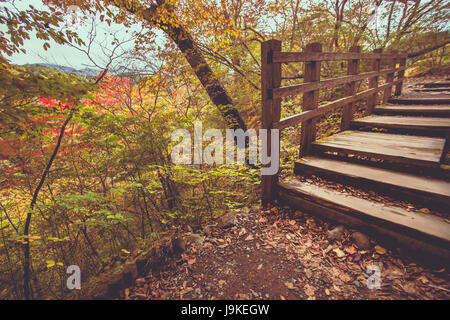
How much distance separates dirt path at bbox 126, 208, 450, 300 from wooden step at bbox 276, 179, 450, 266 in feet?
0.46

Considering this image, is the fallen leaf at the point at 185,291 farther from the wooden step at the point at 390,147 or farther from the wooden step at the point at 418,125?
the wooden step at the point at 418,125

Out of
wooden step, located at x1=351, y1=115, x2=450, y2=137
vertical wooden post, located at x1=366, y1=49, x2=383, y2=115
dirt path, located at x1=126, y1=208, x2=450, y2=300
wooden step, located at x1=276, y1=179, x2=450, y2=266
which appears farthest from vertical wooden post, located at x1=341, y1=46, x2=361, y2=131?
dirt path, located at x1=126, y1=208, x2=450, y2=300

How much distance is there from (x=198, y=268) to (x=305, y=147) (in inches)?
106

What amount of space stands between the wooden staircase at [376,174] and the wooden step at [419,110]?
3 centimetres

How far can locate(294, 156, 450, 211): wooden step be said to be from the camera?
6.86 ft

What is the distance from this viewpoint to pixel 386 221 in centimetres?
197

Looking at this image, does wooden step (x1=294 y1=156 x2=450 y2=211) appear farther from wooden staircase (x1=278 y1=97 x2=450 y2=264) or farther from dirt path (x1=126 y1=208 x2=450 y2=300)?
dirt path (x1=126 y1=208 x2=450 y2=300)

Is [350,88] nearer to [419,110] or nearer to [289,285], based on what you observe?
[419,110]

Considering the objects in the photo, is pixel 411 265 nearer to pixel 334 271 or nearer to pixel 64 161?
pixel 334 271

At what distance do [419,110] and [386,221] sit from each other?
410 centimetres

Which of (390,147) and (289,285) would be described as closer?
(289,285)

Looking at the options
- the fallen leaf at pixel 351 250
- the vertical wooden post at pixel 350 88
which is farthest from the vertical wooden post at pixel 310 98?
the fallen leaf at pixel 351 250

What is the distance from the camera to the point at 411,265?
1816mm

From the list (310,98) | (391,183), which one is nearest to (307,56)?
(310,98)
